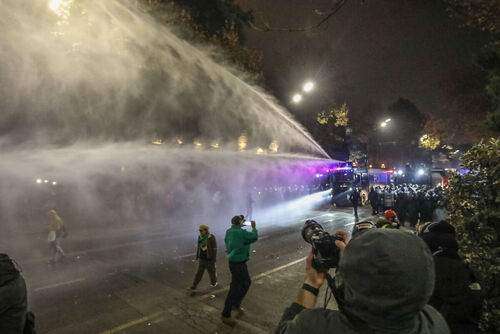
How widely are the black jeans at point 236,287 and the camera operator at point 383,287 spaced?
395cm

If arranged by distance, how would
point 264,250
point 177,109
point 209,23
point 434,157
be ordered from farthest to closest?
point 434,157 → point 177,109 → point 209,23 → point 264,250

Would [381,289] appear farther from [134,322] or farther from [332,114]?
[332,114]

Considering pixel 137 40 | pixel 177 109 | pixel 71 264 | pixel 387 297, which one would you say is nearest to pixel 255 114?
pixel 177 109

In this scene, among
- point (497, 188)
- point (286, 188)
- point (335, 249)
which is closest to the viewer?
point (335, 249)

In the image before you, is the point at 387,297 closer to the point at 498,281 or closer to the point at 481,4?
the point at 498,281

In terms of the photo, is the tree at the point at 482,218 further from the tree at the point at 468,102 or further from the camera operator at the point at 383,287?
the tree at the point at 468,102

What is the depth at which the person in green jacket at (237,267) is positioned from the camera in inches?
193

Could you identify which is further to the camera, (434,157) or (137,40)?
(434,157)

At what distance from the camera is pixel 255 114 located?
22750mm

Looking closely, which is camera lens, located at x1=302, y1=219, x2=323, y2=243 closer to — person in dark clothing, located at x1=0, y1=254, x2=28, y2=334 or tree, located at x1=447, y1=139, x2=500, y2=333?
tree, located at x1=447, y1=139, x2=500, y2=333

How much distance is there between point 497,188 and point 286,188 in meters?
27.8

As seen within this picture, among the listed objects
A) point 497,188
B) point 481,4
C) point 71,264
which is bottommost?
point 71,264

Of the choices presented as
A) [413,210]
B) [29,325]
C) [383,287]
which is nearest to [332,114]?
[413,210]

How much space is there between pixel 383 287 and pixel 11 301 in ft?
8.93
